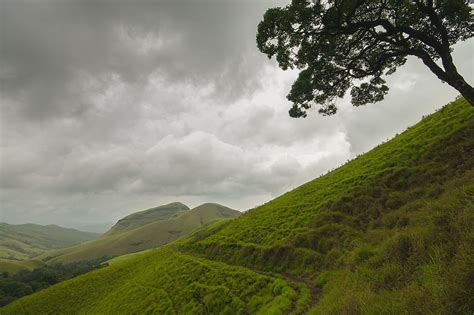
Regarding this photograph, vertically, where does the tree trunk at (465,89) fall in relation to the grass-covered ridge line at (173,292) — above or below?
above

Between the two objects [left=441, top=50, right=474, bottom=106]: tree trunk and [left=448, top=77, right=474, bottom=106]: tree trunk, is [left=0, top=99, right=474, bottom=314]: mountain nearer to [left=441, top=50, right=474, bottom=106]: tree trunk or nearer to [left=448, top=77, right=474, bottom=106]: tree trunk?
[left=448, top=77, right=474, bottom=106]: tree trunk

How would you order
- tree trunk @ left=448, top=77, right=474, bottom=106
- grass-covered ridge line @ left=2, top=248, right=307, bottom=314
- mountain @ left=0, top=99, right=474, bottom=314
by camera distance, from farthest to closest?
grass-covered ridge line @ left=2, top=248, right=307, bottom=314 < tree trunk @ left=448, top=77, right=474, bottom=106 < mountain @ left=0, top=99, right=474, bottom=314

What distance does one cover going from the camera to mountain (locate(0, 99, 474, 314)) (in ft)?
28.1

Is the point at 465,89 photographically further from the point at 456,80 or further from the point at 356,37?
the point at 356,37

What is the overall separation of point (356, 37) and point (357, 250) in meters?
14.8

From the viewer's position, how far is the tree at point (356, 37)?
1557cm

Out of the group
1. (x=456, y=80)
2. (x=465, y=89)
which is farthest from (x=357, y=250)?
(x=456, y=80)

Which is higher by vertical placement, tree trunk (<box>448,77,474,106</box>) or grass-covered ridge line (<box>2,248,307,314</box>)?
tree trunk (<box>448,77,474,106</box>)

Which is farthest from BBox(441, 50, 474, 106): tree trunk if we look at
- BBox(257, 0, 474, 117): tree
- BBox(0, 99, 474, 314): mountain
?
BBox(0, 99, 474, 314): mountain

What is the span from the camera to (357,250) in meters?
15.8

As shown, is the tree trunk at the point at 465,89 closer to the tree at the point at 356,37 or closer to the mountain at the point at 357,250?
the tree at the point at 356,37

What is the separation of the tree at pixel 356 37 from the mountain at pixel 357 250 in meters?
8.79

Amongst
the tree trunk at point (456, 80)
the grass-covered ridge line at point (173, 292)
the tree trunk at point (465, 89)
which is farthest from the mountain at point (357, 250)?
the tree trunk at point (456, 80)

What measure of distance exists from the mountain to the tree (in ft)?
28.9
